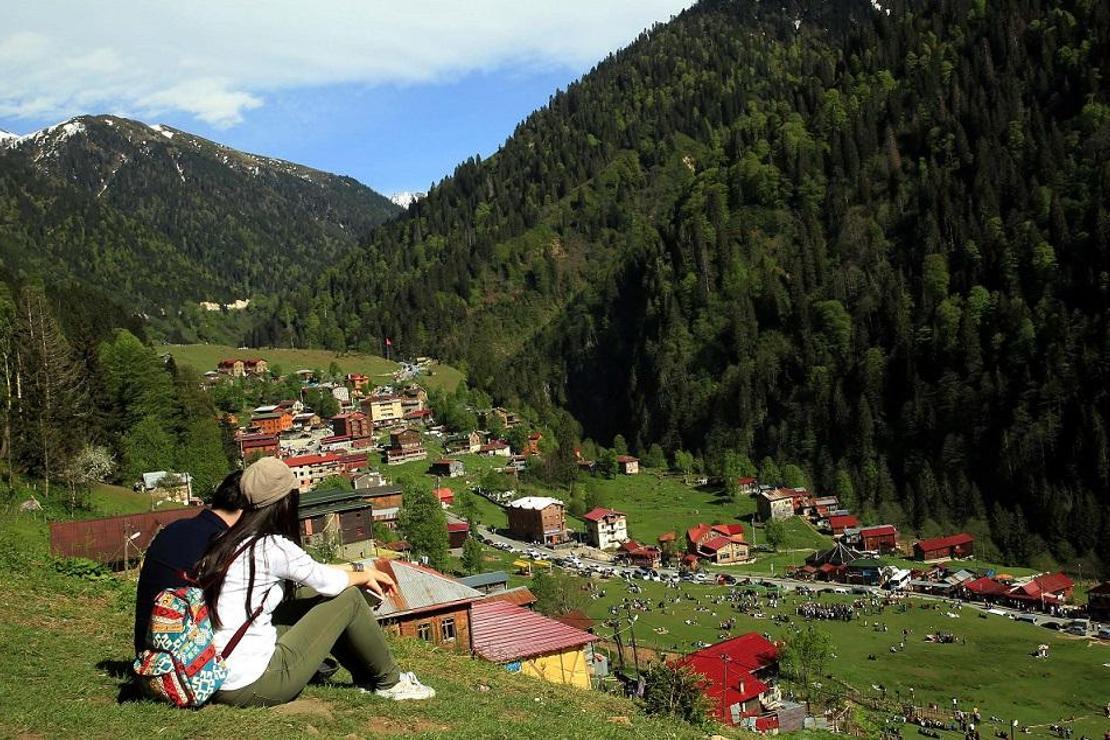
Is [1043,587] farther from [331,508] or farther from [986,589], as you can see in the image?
[331,508]

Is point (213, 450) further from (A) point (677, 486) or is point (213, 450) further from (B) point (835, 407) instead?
(B) point (835, 407)

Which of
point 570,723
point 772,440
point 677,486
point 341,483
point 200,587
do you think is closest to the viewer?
point 200,587

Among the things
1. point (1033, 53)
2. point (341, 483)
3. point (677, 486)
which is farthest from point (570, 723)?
point (1033, 53)

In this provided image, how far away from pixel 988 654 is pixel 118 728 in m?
57.4

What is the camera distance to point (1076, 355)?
3974 inches

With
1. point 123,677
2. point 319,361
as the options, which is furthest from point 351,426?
point 123,677

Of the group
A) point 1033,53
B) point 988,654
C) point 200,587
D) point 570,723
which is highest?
point 1033,53

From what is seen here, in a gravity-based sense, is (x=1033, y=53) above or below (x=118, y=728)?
above

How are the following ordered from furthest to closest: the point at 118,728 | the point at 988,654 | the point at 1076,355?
the point at 1076,355 < the point at 988,654 < the point at 118,728

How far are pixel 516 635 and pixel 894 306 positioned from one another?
118329 millimetres

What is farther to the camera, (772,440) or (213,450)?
(772,440)

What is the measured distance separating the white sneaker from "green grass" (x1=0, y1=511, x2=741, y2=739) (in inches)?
3.5

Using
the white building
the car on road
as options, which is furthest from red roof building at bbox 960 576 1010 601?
the white building

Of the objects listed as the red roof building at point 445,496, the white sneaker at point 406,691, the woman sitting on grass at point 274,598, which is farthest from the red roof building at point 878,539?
the woman sitting on grass at point 274,598
